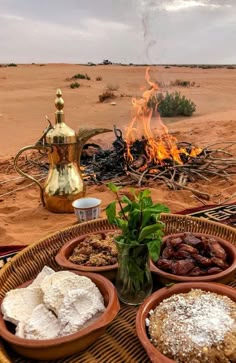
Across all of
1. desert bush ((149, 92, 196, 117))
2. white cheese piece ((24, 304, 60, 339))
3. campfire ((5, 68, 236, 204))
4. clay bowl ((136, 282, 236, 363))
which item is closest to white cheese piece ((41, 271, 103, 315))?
white cheese piece ((24, 304, 60, 339))

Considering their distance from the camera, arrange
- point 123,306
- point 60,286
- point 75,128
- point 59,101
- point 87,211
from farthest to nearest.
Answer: point 75,128 → point 59,101 → point 87,211 → point 123,306 → point 60,286

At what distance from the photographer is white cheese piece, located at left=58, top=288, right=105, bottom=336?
3.65 ft

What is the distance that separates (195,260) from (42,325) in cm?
55

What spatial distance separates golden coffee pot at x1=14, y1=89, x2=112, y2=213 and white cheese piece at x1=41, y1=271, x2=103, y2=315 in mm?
1447

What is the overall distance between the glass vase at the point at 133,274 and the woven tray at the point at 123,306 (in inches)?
1.7

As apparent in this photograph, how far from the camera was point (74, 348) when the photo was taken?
3.62ft

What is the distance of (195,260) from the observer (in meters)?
1.39

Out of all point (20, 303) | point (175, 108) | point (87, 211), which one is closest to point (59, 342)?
point (20, 303)

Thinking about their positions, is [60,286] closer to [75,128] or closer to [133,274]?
[133,274]

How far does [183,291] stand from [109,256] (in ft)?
1.02

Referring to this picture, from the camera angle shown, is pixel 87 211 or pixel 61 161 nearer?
pixel 87 211

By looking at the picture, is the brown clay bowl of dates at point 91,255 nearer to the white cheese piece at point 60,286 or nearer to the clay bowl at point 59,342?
the white cheese piece at point 60,286

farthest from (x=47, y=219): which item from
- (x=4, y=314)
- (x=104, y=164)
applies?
(x=4, y=314)

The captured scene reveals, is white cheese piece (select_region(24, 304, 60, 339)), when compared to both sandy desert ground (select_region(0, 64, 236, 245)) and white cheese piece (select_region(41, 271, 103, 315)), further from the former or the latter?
sandy desert ground (select_region(0, 64, 236, 245))
